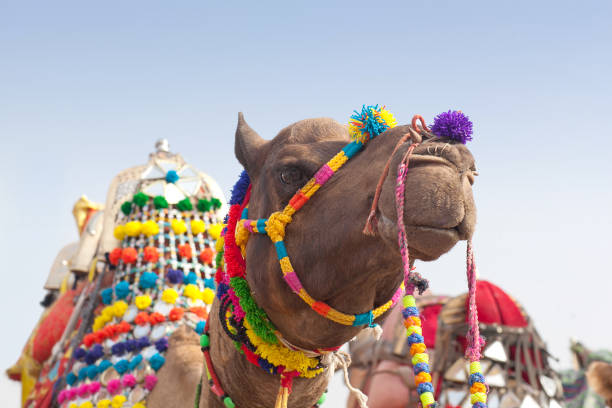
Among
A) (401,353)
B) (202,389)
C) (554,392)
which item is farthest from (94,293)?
(554,392)

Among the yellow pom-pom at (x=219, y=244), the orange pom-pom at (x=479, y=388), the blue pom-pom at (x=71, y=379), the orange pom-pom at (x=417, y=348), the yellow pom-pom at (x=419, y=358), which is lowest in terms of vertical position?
the blue pom-pom at (x=71, y=379)

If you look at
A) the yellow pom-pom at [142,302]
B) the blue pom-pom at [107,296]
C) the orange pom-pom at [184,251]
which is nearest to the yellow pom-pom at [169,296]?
the yellow pom-pom at [142,302]

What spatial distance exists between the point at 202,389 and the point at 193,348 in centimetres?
104

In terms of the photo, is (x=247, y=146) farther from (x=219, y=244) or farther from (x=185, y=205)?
(x=185, y=205)

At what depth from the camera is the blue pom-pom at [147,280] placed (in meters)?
4.32

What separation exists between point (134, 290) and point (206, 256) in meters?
0.57

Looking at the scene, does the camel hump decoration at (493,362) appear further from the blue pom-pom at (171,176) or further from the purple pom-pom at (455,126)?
the purple pom-pom at (455,126)

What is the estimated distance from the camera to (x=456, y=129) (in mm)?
1784

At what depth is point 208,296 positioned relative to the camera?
441 cm

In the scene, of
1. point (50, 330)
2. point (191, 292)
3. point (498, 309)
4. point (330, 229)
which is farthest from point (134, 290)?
point (498, 309)

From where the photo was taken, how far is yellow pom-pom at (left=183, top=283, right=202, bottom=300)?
14.3 feet

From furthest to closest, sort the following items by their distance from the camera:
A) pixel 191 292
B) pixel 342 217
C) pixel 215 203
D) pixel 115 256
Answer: pixel 215 203 < pixel 115 256 < pixel 191 292 < pixel 342 217

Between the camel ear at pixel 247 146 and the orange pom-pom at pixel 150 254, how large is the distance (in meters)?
1.95

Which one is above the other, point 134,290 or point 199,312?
point 134,290
